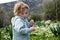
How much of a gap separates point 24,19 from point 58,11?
435 inches

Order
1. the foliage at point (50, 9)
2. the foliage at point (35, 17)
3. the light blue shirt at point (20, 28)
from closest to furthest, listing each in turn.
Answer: the light blue shirt at point (20, 28), the foliage at point (35, 17), the foliage at point (50, 9)

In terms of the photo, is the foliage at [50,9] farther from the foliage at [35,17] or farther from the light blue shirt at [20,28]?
the light blue shirt at [20,28]

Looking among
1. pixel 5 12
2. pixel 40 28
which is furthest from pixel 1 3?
pixel 40 28

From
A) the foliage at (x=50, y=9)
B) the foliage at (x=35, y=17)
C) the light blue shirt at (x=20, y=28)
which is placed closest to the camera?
the light blue shirt at (x=20, y=28)

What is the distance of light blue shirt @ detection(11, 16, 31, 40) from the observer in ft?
12.2

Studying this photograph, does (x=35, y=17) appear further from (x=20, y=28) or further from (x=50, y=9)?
(x=20, y=28)

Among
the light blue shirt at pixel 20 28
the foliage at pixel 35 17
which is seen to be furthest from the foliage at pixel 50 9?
the light blue shirt at pixel 20 28

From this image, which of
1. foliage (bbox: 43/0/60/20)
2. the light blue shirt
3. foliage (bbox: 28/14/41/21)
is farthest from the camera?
foliage (bbox: 43/0/60/20)

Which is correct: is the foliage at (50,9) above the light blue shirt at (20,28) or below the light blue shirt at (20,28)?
below

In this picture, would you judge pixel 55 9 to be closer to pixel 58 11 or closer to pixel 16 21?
pixel 58 11

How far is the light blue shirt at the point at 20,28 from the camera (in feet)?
12.2

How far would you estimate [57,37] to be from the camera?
8.04 metres

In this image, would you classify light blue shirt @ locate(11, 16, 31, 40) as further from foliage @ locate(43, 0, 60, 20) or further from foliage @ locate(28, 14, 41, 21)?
foliage @ locate(43, 0, 60, 20)

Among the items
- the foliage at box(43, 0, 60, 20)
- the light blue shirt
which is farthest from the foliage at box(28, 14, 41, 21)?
the light blue shirt
